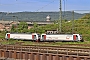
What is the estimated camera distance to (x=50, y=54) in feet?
63.2

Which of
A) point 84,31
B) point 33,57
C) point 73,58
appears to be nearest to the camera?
point 73,58

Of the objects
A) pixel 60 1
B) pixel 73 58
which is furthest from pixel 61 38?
pixel 73 58

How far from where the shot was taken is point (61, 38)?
42906mm

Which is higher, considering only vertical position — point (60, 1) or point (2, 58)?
point (60, 1)

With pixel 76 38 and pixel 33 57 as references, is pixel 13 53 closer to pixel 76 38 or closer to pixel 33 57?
pixel 33 57

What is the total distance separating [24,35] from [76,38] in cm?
1059

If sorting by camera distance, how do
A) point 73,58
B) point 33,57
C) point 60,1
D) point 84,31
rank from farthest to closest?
1. point 84,31
2. point 60,1
3. point 33,57
4. point 73,58

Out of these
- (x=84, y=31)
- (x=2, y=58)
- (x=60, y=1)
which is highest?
(x=60, y=1)

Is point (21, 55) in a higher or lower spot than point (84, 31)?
lower

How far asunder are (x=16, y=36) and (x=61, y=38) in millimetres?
9758

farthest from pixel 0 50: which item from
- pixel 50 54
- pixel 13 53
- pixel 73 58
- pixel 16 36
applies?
pixel 16 36

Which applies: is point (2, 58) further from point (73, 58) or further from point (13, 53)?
point (73, 58)

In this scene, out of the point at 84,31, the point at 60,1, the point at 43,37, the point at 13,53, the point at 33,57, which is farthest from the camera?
the point at 84,31

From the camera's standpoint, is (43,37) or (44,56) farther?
(43,37)
